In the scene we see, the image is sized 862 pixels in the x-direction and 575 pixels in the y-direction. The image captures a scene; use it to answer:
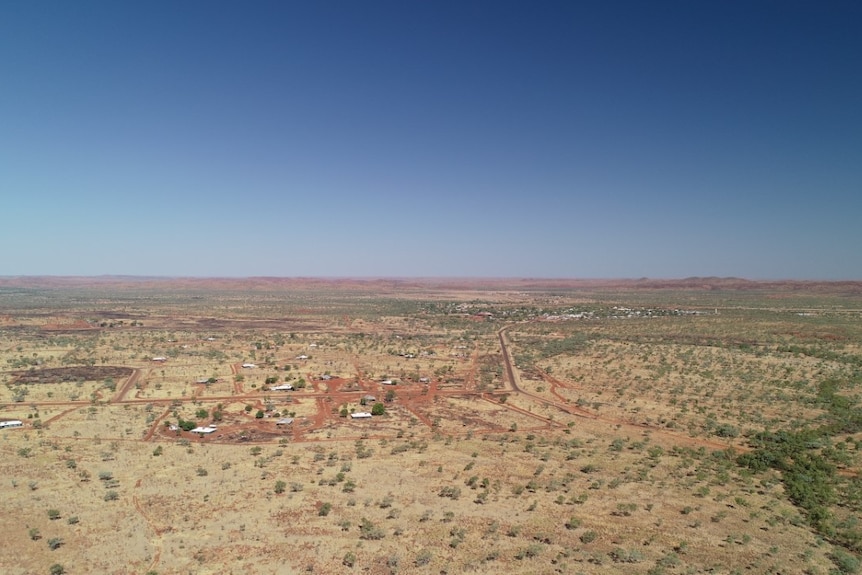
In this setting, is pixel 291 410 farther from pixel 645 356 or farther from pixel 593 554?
pixel 645 356

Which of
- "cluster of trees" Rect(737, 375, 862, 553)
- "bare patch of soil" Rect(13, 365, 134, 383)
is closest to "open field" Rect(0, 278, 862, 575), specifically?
"cluster of trees" Rect(737, 375, 862, 553)

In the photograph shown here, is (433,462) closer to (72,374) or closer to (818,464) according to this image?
(818,464)

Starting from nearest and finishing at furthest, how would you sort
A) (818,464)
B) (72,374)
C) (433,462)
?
(818,464), (433,462), (72,374)

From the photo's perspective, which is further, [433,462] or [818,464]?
[433,462]

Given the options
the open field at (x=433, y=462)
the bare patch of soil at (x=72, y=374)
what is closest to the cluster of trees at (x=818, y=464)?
the open field at (x=433, y=462)

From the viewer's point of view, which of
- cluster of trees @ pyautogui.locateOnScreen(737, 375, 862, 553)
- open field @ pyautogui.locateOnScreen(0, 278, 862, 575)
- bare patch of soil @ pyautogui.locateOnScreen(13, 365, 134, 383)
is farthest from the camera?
bare patch of soil @ pyautogui.locateOnScreen(13, 365, 134, 383)

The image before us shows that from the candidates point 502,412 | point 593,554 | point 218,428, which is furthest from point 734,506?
point 218,428

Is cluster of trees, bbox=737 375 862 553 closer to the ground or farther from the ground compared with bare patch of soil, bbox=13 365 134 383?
farther from the ground

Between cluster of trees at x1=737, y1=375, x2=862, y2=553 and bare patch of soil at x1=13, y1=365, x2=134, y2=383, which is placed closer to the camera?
cluster of trees at x1=737, y1=375, x2=862, y2=553

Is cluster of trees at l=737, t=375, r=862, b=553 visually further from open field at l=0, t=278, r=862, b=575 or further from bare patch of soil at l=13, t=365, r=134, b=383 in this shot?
bare patch of soil at l=13, t=365, r=134, b=383

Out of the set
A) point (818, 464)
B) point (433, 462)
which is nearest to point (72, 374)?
point (433, 462)
